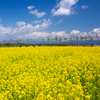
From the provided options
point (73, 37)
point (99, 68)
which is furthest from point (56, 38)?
point (99, 68)

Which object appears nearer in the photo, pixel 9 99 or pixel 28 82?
pixel 9 99

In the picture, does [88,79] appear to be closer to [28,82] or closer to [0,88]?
[28,82]

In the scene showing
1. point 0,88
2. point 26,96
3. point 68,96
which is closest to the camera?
point 68,96

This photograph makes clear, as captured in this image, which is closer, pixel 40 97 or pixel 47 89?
pixel 40 97

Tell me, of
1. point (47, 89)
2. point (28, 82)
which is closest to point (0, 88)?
point (28, 82)

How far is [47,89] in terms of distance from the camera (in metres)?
3.31

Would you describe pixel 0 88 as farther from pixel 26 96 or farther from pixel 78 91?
pixel 78 91

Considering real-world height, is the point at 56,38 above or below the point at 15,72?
above

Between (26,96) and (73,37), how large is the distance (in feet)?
389

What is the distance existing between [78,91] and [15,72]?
14.5ft

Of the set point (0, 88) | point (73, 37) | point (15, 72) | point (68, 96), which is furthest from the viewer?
point (73, 37)

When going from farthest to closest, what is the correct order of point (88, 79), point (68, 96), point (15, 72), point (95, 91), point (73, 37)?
point (73, 37) → point (15, 72) → point (88, 79) → point (95, 91) → point (68, 96)

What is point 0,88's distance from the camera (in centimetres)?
426

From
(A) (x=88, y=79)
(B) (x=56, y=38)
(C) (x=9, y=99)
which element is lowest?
(C) (x=9, y=99)
